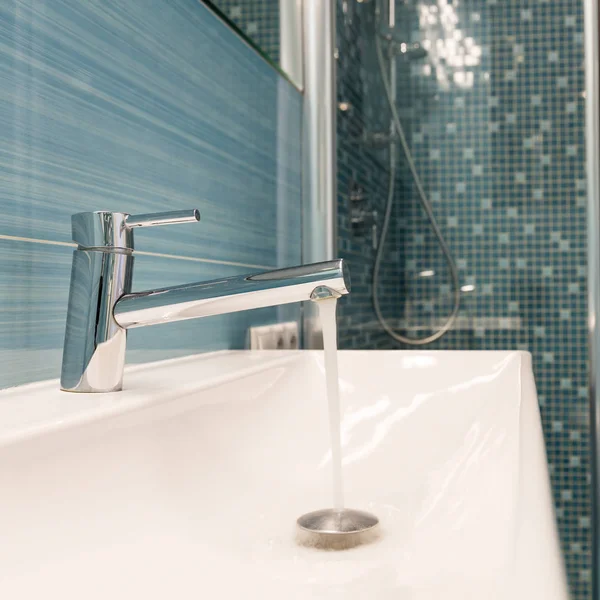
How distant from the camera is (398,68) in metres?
1.61

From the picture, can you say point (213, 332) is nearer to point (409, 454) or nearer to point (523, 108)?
point (409, 454)

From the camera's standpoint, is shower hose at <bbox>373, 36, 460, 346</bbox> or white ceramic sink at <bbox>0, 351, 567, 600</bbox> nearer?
white ceramic sink at <bbox>0, 351, 567, 600</bbox>

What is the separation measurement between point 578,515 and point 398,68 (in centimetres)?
98

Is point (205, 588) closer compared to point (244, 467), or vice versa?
point (205, 588)

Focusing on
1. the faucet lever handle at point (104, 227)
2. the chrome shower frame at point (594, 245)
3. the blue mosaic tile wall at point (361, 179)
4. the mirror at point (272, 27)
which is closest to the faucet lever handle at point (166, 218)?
the faucet lever handle at point (104, 227)

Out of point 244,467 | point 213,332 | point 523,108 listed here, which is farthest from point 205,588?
point 523,108

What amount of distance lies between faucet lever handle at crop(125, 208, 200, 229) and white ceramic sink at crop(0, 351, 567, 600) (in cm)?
14

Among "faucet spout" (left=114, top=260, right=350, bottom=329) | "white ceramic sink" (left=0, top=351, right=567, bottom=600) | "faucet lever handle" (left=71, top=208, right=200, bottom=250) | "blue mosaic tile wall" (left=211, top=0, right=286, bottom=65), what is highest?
Answer: "blue mosaic tile wall" (left=211, top=0, right=286, bottom=65)

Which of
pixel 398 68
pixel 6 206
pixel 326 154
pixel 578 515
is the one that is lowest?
pixel 578 515

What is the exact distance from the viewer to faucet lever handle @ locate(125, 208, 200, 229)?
2.06ft

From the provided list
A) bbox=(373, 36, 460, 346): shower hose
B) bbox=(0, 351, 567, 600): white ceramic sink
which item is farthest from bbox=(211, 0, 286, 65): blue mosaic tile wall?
bbox=(0, 351, 567, 600): white ceramic sink

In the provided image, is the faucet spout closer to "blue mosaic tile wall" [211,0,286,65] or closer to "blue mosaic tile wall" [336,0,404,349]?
"blue mosaic tile wall" [211,0,286,65]

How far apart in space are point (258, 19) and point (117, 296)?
0.83m

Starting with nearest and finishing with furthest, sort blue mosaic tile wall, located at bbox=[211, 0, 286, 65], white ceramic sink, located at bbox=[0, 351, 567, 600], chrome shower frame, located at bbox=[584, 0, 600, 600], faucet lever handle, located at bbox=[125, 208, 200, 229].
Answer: white ceramic sink, located at bbox=[0, 351, 567, 600]
faucet lever handle, located at bbox=[125, 208, 200, 229]
blue mosaic tile wall, located at bbox=[211, 0, 286, 65]
chrome shower frame, located at bbox=[584, 0, 600, 600]
